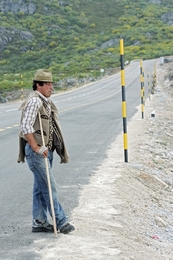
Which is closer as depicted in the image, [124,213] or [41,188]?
[41,188]

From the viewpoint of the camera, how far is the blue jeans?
5.75m

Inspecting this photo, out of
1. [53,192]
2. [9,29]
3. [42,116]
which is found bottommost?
[53,192]

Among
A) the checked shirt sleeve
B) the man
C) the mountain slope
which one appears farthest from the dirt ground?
the mountain slope

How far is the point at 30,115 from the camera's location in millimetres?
5551

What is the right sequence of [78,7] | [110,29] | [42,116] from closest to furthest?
1. [42,116]
2. [110,29]
3. [78,7]

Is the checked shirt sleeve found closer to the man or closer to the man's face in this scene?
the man

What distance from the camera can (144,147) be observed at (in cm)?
1302

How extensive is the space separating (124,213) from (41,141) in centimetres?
186

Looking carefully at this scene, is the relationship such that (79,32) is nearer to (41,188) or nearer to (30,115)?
(41,188)

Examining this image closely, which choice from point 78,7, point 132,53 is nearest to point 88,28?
point 78,7

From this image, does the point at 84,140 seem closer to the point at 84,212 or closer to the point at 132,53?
the point at 84,212

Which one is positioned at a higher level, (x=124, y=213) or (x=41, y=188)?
(x=41, y=188)

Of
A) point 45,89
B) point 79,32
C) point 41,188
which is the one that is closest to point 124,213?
point 41,188

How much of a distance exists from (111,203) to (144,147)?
5788mm
